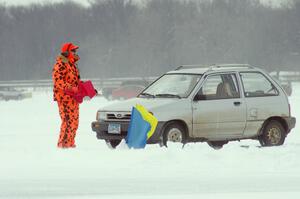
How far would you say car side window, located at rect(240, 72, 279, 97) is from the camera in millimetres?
13658

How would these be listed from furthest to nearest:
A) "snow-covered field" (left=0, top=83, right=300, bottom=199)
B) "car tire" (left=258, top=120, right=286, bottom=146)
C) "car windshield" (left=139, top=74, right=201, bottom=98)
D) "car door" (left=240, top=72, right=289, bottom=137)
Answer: "car tire" (left=258, top=120, right=286, bottom=146), "car door" (left=240, top=72, right=289, bottom=137), "car windshield" (left=139, top=74, right=201, bottom=98), "snow-covered field" (left=0, top=83, right=300, bottom=199)

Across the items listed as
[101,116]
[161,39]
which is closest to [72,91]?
[101,116]

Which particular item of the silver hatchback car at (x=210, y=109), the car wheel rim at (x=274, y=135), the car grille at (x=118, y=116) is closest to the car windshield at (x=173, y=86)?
the silver hatchback car at (x=210, y=109)

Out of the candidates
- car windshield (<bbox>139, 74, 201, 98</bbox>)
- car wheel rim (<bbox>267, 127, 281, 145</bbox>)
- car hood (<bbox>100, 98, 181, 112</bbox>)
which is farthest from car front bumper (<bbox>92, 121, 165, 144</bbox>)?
car wheel rim (<bbox>267, 127, 281, 145</bbox>)

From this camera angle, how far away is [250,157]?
10.6 m

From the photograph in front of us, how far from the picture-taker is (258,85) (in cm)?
1390

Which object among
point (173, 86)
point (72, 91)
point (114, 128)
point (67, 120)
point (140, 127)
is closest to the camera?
point (140, 127)

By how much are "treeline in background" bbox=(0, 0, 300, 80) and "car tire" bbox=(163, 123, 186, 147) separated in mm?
63364

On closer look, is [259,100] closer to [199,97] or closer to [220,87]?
[220,87]

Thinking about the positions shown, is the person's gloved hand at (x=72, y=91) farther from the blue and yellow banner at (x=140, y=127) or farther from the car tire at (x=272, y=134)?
the car tire at (x=272, y=134)

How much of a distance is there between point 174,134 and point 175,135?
0.08 feet

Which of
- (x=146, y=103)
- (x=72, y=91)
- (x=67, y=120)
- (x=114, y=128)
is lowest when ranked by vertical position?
(x=114, y=128)

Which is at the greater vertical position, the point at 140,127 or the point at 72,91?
the point at 72,91

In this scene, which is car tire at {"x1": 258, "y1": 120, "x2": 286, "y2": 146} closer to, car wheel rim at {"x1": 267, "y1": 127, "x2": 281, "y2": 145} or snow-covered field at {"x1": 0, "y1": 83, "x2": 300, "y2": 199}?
car wheel rim at {"x1": 267, "y1": 127, "x2": 281, "y2": 145}
